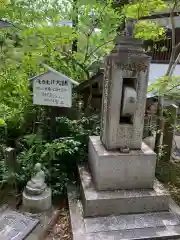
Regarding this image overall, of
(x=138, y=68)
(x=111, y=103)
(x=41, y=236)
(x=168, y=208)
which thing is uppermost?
(x=138, y=68)

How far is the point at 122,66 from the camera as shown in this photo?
10.4ft

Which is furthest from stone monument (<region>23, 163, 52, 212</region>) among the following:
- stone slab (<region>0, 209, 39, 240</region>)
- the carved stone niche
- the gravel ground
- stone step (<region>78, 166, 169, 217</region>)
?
the carved stone niche

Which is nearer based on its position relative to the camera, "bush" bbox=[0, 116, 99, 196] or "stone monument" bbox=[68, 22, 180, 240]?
"stone monument" bbox=[68, 22, 180, 240]

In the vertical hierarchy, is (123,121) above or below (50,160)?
above

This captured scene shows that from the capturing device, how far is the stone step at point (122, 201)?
307 centimetres

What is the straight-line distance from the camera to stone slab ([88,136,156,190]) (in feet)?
10.6

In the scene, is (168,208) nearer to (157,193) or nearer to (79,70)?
(157,193)

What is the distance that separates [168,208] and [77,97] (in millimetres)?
2825

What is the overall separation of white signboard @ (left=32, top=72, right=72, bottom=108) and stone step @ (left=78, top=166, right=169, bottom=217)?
1342 mm

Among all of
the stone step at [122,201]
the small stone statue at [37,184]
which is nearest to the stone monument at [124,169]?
the stone step at [122,201]

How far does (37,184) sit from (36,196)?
0.56 ft

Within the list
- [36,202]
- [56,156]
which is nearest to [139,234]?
[36,202]

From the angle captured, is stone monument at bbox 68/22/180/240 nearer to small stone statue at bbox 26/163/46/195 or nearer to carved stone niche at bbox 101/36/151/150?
carved stone niche at bbox 101/36/151/150

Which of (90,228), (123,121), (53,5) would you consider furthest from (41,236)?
(53,5)
